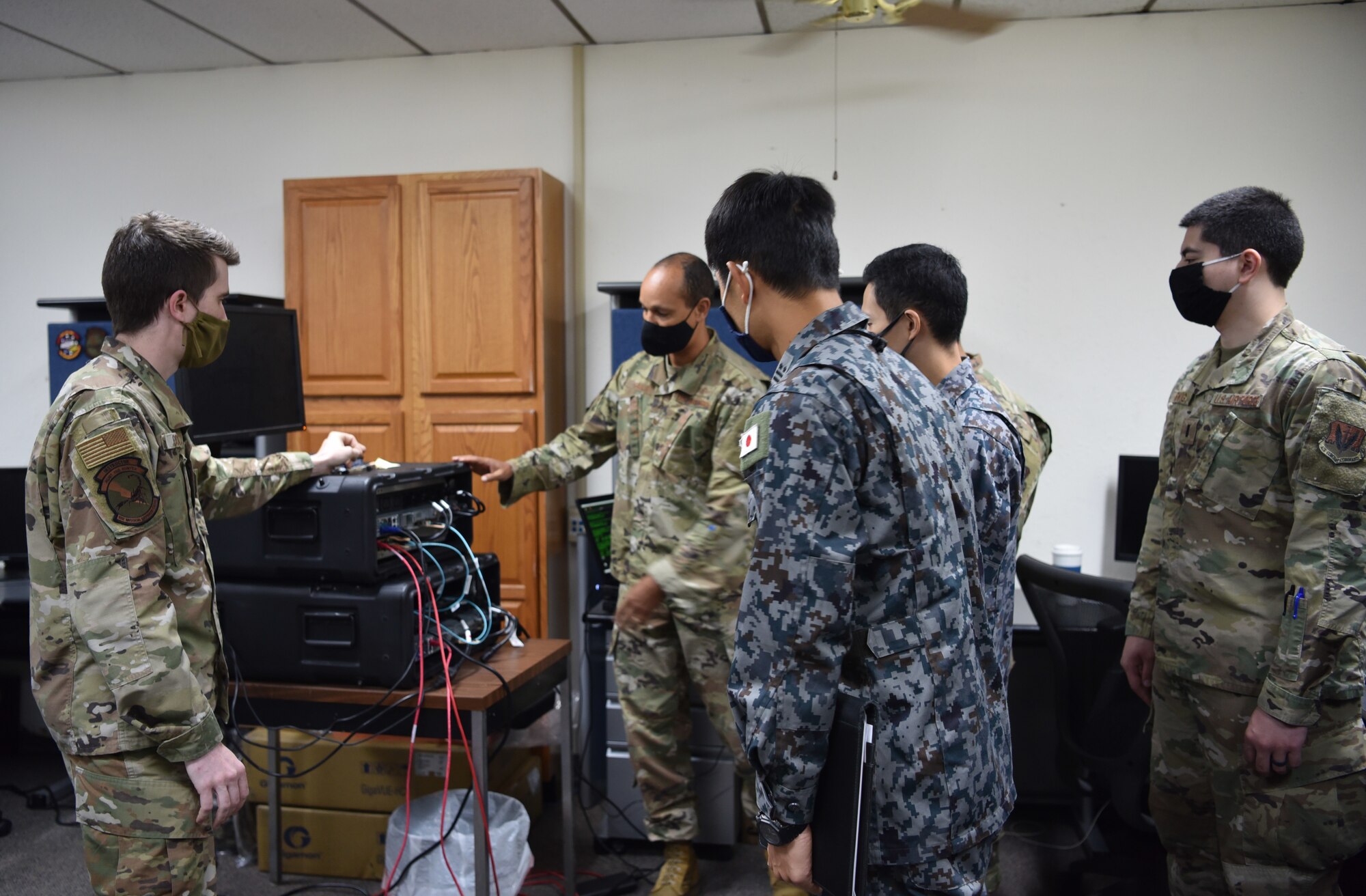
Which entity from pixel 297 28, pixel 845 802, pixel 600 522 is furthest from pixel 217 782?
pixel 297 28

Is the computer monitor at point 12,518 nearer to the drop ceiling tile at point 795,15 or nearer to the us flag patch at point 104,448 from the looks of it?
the us flag patch at point 104,448

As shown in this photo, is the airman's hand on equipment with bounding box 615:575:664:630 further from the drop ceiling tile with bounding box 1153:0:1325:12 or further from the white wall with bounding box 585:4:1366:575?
the drop ceiling tile with bounding box 1153:0:1325:12

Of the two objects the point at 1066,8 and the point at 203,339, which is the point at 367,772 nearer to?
the point at 203,339

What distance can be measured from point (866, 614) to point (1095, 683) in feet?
5.21

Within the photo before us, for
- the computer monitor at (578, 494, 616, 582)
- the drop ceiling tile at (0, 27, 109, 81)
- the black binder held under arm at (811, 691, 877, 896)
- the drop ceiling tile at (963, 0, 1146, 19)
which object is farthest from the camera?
the drop ceiling tile at (0, 27, 109, 81)

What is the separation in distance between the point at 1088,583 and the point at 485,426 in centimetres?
211

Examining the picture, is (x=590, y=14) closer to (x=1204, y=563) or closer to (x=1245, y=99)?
(x=1245, y=99)

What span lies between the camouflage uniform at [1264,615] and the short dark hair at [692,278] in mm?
1222

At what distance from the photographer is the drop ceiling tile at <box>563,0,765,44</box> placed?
333 centimetres

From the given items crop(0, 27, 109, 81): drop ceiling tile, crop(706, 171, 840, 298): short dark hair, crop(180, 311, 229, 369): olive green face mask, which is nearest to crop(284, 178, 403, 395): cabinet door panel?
crop(0, 27, 109, 81): drop ceiling tile

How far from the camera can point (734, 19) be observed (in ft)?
11.4

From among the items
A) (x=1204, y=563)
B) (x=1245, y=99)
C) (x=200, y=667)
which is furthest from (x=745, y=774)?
(x=1245, y=99)

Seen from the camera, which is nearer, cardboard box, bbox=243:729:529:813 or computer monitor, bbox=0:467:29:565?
cardboard box, bbox=243:729:529:813

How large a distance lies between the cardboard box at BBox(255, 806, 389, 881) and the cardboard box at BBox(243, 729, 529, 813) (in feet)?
0.08
